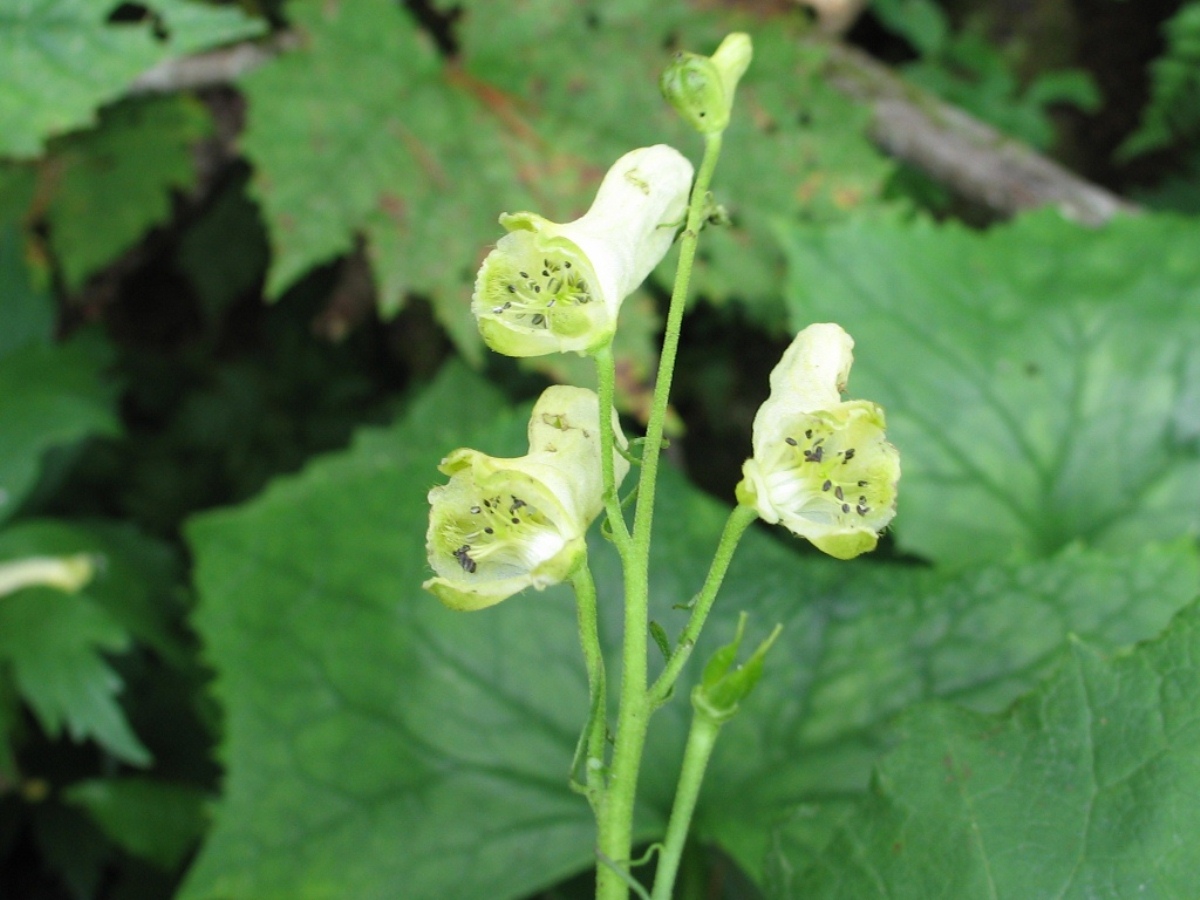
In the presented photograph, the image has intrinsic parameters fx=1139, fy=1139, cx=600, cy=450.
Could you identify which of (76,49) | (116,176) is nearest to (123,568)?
(116,176)

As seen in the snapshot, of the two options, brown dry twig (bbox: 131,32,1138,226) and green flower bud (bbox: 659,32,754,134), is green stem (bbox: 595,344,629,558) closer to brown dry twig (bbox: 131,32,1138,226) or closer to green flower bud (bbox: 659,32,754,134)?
green flower bud (bbox: 659,32,754,134)

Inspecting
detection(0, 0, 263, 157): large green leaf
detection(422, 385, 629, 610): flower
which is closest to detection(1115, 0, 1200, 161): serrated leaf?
detection(0, 0, 263, 157): large green leaf

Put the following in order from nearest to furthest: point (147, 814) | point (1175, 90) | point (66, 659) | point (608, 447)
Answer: point (608, 447)
point (66, 659)
point (147, 814)
point (1175, 90)

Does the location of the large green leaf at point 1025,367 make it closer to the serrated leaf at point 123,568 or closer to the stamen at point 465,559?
the stamen at point 465,559

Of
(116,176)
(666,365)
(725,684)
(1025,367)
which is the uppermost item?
(666,365)

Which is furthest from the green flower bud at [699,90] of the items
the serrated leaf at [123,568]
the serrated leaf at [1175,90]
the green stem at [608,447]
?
the serrated leaf at [1175,90]

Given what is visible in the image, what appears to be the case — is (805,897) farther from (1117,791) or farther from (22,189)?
(22,189)

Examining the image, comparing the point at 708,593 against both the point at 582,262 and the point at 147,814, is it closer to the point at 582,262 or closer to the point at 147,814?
the point at 582,262
